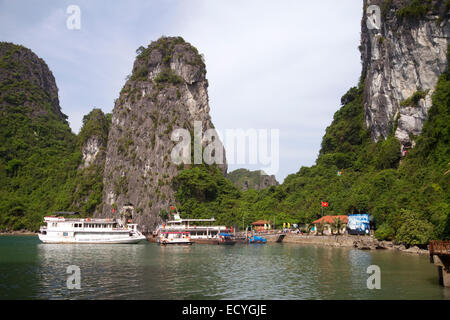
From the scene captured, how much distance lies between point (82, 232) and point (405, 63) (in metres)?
68.8

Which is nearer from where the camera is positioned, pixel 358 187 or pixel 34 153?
pixel 358 187

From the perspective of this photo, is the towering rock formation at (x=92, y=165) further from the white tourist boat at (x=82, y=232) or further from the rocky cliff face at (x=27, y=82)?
the white tourist boat at (x=82, y=232)

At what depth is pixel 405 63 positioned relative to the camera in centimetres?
7562

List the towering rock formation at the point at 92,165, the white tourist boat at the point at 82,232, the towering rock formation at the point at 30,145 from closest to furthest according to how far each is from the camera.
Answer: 1. the white tourist boat at the point at 82,232
2. the towering rock formation at the point at 92,165
3. the towering rock formation at the point at 30,145

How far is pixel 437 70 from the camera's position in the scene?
69.2 meters

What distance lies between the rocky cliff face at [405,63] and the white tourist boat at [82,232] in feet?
183

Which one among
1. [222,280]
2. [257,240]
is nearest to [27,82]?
[257,240]

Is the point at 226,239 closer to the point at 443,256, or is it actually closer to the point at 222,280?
the point at 222,280

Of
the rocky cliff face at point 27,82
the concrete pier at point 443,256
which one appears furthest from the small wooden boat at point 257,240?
the rocky cliff face at point 27,82

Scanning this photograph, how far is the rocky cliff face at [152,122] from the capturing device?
107m

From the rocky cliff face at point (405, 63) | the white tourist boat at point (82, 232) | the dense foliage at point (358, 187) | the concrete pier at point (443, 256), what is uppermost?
the rocky cliff face at point (405, 63)
